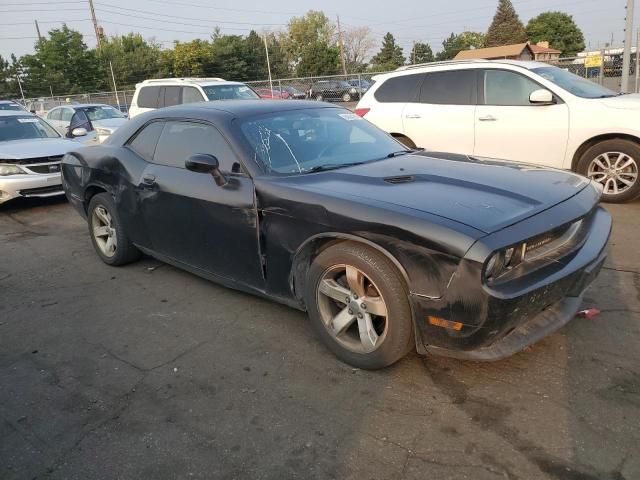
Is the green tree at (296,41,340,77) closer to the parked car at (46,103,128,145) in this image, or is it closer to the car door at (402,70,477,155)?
the parked car at (46,103,128,145)

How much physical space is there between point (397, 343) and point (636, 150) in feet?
16.2

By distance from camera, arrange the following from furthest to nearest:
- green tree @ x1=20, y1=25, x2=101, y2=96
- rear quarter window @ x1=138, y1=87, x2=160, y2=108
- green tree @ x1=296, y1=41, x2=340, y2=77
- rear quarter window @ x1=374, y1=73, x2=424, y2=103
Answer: green tree @ x1=296, y1=41, x2=340, y2=77 < green tree @ x1=20, y1=25, x2=101, y2=96 < rear quarter window @ x1=138, y1=87, x2=160, y2=108 < rear quarter window @ x1=374, y1=73, x2=424, y2=103

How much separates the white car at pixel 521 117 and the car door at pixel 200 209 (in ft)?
12.2

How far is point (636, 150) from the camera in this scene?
6191 millimetres

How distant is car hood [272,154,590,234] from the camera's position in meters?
2.74

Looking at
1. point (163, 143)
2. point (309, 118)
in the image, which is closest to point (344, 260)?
point (309, 118)

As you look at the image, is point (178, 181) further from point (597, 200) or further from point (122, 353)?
point (597, 200)

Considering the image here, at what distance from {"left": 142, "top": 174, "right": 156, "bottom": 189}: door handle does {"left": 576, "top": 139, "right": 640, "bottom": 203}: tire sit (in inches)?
200

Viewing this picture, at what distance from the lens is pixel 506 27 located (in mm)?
87188

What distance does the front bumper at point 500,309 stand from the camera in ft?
8.25

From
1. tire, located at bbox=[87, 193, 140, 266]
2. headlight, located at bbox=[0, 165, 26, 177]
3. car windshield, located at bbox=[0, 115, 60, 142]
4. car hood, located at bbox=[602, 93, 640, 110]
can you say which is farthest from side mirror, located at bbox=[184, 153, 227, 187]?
car windshield, located at bbox=[0, 115, 60, 142]

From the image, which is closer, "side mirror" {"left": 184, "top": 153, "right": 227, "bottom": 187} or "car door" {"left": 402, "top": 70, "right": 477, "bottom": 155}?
"side mirror" {"left": 184, "top": 153, "right": 227, "bottom": 187}

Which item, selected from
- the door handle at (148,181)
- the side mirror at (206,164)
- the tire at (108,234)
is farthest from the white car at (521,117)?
the tire at (108,234)

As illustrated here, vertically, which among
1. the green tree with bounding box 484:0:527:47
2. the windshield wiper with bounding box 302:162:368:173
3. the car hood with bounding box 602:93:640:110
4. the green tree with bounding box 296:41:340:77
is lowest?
the windshield wiper with bounding box 302:162:368:173
